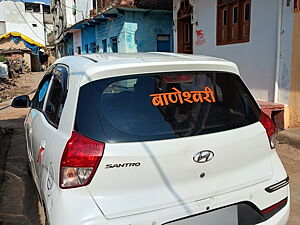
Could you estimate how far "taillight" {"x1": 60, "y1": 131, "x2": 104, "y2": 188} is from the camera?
1.61m

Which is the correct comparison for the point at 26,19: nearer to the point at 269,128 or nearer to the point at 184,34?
the point at 184,34

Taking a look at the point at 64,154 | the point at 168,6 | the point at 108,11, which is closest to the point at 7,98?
the point at 108,11

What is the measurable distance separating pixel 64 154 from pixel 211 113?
1.00 metres

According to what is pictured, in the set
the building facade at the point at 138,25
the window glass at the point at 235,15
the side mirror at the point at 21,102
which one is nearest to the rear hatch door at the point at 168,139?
the side mirror at the point at 21,102

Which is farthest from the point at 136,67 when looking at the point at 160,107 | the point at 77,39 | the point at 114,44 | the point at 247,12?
the point at 77,39

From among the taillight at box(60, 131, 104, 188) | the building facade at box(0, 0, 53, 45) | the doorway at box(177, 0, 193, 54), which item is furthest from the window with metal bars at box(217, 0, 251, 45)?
the building facade at box(0, 0, 53, 45)

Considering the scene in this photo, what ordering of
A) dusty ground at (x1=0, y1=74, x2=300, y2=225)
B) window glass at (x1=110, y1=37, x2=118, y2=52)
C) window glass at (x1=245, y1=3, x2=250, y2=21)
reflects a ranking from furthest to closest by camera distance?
window glass at (x1=110, y1=37, x2=118, y2=52)
window glass at (x1=245, y1=3, x2=250, y2=21)
dusty ground at (x1=0, y1=74, x2=300, y2=225)

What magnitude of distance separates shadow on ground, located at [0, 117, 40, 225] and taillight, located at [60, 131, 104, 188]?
164 cm

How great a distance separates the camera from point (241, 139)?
6.22 ft

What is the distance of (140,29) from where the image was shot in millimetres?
12461

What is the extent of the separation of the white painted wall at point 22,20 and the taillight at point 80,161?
42.0 m

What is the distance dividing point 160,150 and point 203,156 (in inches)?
11.3

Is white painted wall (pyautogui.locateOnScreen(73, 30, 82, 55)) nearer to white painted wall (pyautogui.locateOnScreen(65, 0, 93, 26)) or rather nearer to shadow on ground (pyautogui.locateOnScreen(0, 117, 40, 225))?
white painted wall (pyautogui.locateOnScreen(65, 0, 93, 26))

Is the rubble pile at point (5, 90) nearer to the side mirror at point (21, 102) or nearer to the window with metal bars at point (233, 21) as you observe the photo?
the window with metal bars at point (233, 21)
